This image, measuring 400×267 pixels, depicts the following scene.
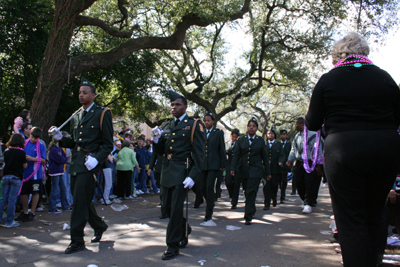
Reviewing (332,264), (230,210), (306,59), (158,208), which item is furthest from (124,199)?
(306,59)

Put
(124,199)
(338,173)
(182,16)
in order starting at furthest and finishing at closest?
(182,16) → (124,199) → (338,173)

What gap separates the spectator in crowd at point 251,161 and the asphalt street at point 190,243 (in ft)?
2.51

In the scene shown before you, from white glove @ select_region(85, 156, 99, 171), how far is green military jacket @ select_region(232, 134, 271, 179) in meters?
3.73

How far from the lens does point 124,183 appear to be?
1132 centimetres

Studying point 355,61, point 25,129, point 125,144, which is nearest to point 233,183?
point 125,144

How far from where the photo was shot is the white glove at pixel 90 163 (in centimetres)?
473

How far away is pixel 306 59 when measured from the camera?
23.4m

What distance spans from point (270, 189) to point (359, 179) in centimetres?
675

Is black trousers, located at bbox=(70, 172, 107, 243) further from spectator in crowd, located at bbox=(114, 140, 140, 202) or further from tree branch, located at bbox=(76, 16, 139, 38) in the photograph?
tree branch, located at bbox=(76, 16, 139, 38)

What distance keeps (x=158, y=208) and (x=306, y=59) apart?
702 inches

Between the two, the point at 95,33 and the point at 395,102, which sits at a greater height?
the point at 95,33

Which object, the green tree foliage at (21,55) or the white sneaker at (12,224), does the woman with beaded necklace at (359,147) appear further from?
the green tree foliage at (21,55)

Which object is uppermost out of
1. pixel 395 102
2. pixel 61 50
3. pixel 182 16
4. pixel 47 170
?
pixel 182 16

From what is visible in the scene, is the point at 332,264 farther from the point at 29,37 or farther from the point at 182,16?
the point at 29,37
